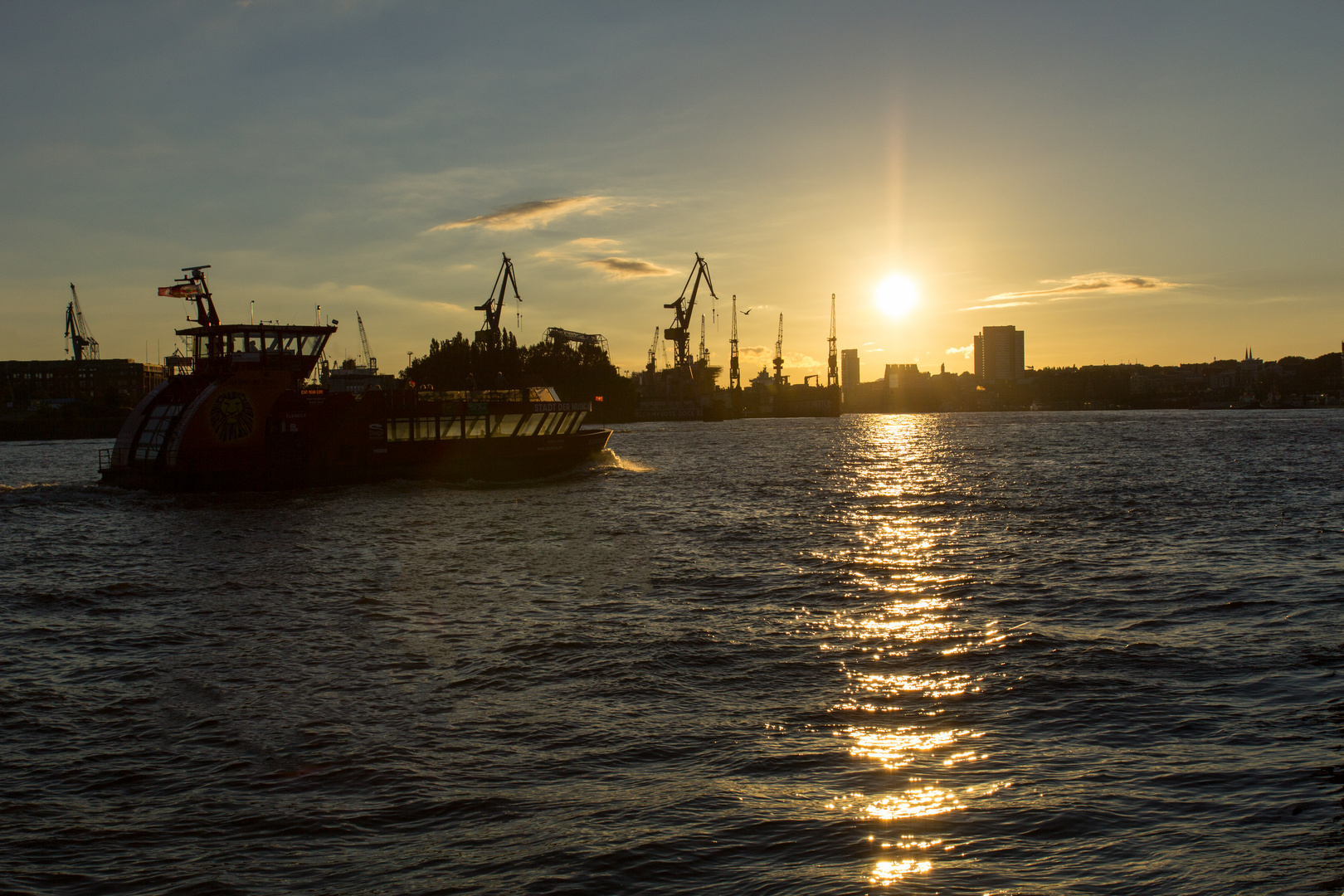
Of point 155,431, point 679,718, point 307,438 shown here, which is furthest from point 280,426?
point 679,718

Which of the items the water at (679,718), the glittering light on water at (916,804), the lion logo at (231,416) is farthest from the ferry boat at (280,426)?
the glittering light on water at (916,804)

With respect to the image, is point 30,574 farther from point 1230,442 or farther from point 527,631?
point 1230,442

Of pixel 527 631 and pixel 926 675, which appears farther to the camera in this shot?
pixel 527 631

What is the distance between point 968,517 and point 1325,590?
16.0m

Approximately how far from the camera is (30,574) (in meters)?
23.9

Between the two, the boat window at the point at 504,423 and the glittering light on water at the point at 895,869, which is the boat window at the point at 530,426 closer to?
the boat window at the point at 504,423

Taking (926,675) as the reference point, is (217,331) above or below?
above

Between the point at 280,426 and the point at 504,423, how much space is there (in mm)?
13134

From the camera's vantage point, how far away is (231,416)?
46156 mm

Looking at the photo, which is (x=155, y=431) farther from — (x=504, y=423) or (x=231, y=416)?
(x=504, y=423)

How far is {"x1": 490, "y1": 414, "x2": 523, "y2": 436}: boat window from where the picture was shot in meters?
55.7

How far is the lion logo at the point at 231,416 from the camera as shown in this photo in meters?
45.7

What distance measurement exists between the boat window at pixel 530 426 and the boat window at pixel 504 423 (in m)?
0.40

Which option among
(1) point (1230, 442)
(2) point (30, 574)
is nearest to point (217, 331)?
(2) point (30, 574)
